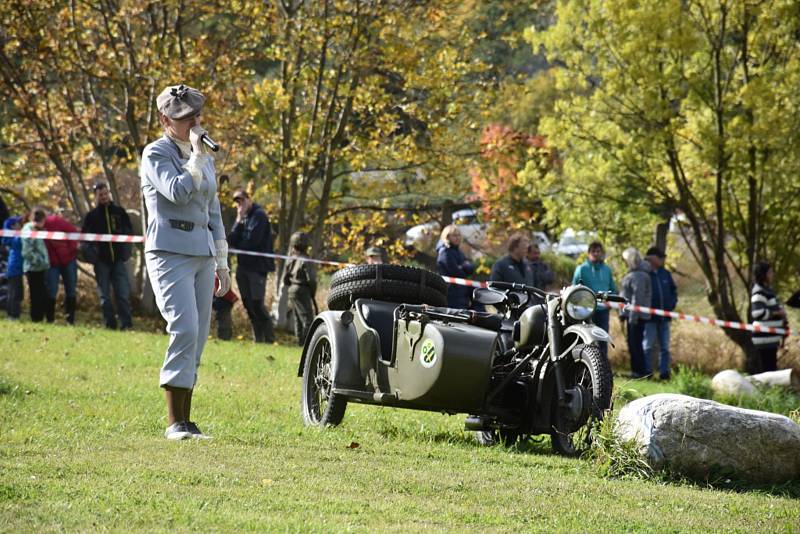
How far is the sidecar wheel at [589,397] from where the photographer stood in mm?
7887

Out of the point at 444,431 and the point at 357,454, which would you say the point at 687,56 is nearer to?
the point at 444,431

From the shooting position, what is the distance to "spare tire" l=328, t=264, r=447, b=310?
9.27 metres

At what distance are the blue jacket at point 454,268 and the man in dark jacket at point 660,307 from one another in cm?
294

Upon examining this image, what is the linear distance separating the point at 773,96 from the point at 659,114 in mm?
1620

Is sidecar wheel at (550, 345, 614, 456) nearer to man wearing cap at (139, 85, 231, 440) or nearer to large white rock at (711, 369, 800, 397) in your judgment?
man wearing cap at (139, 85, 231, 440)

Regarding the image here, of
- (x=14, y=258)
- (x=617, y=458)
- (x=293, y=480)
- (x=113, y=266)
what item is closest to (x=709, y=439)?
(x=617, y=458)

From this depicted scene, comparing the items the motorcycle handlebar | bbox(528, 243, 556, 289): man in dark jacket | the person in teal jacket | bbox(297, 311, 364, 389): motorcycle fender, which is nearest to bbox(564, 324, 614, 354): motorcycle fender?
the motorcycle handlebar

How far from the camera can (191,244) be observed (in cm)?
816

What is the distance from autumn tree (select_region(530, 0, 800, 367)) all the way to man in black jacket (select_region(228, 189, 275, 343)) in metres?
5.40

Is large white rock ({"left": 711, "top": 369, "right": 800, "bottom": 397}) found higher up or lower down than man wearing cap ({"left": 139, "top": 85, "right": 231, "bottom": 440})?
lower down

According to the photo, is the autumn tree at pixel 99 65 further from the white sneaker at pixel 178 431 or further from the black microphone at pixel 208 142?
the white sneaker at pixel 178 431

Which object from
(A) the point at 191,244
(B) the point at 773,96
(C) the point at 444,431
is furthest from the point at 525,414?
(B) the point at 773,96

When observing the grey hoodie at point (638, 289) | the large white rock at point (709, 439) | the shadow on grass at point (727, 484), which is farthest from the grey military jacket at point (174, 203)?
the grey hoodie at point (638, 289)

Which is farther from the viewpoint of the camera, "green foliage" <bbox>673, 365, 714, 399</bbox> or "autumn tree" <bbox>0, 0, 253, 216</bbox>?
"autumn tree" <bbox>0, 0, 253, 216</bbox>
